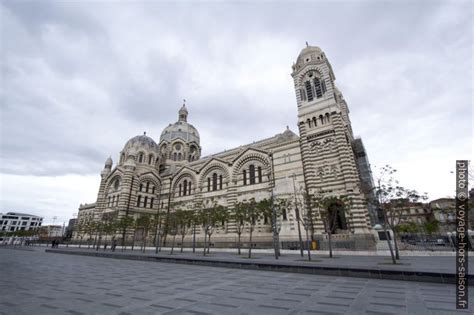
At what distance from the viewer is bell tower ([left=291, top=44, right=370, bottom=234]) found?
24.7 meters

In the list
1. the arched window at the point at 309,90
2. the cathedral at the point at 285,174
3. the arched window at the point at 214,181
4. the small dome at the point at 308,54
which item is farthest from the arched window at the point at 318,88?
the arched window at the point at 214,181

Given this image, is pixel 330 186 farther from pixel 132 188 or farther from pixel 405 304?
pixel 132 188

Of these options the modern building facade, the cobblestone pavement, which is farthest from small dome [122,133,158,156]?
the modern building facade

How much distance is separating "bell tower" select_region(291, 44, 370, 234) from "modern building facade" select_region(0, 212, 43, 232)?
12961 centimetres

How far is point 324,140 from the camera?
94.8ft

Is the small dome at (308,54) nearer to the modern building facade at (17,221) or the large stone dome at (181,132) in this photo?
the large stone dome at (181,132)

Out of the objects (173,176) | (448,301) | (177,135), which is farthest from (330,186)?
(177,135)

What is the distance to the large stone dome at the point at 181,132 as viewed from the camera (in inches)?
2269

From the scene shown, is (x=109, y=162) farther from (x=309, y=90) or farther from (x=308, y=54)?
(x=308, y=54)

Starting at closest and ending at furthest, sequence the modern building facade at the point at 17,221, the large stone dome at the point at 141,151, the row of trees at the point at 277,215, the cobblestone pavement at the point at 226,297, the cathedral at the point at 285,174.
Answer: the cobblestone pavement at the point at 226,297 → the row of trees at the point at 277,215 → the cathedral at the point at 285,174 → the large stone dome at the point at 141,151 → the modern building facade at the point at 17,221

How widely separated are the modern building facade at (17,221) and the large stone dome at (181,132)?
309 ft

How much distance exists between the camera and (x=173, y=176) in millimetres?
44281

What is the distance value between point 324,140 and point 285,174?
6721 millimetres

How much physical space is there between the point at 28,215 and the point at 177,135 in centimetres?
11425
